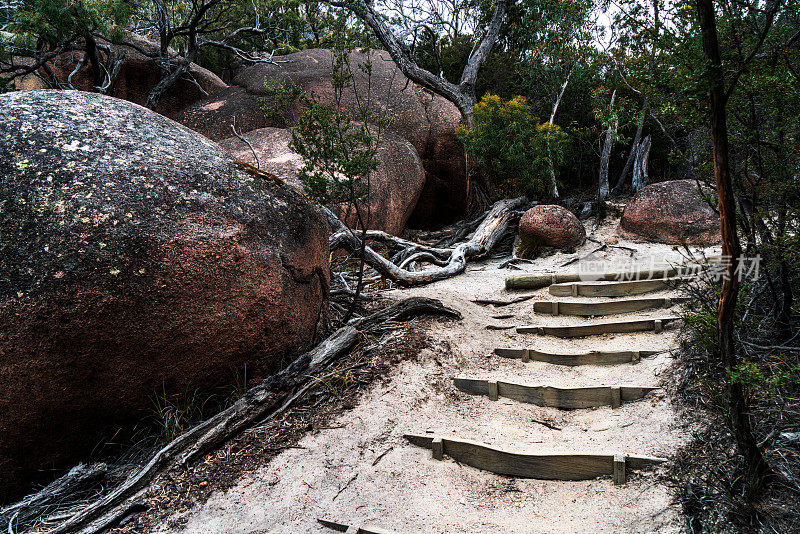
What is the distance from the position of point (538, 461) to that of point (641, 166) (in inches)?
360

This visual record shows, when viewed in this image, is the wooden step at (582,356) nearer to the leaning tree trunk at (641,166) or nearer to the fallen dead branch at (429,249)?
the fallen dead branch at (429,249)

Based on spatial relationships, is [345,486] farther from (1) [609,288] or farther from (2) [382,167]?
(2) [382,167]

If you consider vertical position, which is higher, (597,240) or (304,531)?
(597,240)

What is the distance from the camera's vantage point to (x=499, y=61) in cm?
1312

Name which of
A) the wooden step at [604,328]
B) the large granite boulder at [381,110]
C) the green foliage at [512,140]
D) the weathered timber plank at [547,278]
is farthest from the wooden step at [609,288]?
the large granite boulder at [381,110]

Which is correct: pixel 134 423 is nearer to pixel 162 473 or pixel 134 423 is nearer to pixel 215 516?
pixel 162 473

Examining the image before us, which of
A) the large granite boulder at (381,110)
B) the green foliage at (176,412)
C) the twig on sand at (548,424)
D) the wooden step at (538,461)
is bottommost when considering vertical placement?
the twig on sand at (548,424)

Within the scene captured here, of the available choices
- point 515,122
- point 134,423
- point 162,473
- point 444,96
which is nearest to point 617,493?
point 162,473

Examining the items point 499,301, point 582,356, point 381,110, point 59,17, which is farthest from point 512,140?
point 59,17

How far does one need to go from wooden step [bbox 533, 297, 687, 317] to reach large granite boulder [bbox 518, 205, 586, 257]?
274 cm

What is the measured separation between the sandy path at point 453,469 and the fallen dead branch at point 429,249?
176cm

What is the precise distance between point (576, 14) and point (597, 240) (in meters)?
5.54

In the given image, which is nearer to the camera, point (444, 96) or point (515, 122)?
point (515, 122)

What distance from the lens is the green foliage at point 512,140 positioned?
9.16 m
